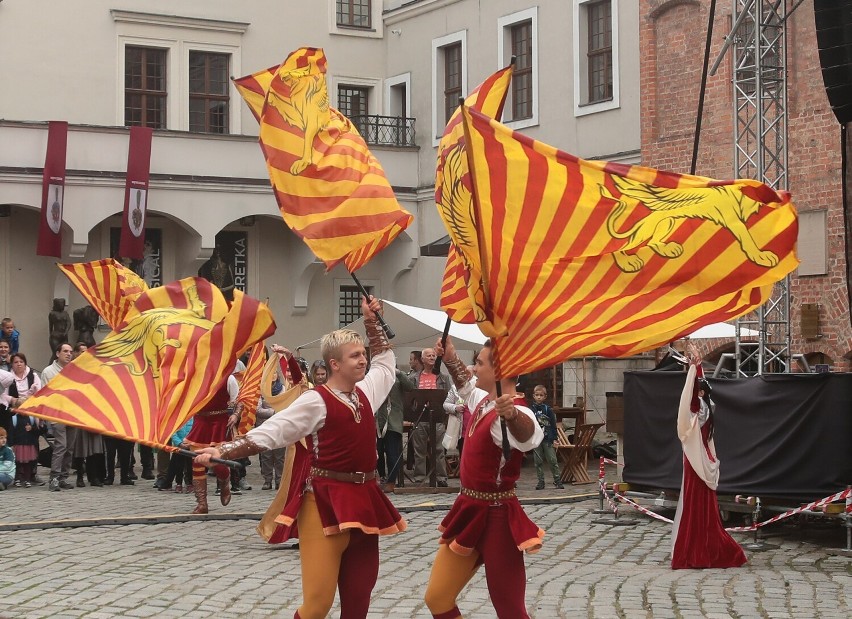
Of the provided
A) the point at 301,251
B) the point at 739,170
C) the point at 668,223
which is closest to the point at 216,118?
the point at 301,251

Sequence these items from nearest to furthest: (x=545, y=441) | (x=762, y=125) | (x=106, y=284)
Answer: (x=106, y=284) < (x=762, y=125) < (x=545, y=441)

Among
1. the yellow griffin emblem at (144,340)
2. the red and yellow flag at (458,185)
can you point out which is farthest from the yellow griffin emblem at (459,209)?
the yellow griffin emblem at (144,340)

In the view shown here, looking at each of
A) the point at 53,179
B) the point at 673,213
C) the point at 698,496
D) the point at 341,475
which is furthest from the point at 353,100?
the point at 341,475

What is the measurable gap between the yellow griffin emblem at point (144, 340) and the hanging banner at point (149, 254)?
2252 centimetres

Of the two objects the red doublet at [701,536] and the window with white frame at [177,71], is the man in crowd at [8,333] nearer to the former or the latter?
the window with white frame at [177,71]

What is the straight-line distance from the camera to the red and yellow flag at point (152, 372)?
7.54m

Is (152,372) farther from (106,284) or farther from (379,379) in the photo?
(106,284)

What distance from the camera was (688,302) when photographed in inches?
300

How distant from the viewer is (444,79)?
32594 millimetres

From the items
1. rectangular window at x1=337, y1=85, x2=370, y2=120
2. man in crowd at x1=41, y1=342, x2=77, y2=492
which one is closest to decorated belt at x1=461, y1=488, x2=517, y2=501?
man in crowd at x1=41, y1=342, x2=77, y2=492

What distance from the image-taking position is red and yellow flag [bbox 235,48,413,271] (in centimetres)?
1029

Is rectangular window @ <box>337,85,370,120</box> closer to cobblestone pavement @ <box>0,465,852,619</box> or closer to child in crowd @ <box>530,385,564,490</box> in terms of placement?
child in crowd @ <box>530,385,564,490</box>

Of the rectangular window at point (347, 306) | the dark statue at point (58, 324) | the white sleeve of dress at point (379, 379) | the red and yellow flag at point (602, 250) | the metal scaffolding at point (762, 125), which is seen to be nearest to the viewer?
the red and yellow flag at point (602, 250)

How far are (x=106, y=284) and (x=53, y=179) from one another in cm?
1584
